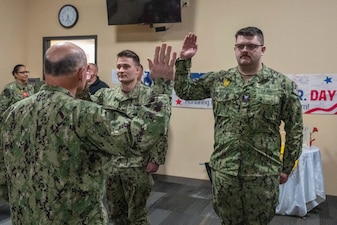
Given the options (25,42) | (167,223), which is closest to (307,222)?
(167,223)

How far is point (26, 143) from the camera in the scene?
119cm

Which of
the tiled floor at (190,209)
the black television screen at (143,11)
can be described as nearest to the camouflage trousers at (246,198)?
the tiled floor at (190,209)

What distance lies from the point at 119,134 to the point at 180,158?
3.53 metres

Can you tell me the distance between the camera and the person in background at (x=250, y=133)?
188 centimetres

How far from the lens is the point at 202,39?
14.3 ft

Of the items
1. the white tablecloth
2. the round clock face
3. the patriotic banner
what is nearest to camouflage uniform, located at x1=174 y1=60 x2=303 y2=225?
the white tablecloth

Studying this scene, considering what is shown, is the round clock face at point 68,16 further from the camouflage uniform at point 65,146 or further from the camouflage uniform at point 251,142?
the camouflage uniform at point 65,146

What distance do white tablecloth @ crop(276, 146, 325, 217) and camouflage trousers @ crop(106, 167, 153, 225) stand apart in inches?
68.7

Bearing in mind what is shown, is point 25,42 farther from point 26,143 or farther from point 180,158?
point 26,143

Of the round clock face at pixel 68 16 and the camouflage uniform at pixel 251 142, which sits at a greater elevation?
the round clock face at pixel 68 16

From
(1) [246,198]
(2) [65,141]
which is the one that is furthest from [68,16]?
(2) [65,141]

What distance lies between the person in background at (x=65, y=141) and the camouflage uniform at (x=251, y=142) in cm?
84

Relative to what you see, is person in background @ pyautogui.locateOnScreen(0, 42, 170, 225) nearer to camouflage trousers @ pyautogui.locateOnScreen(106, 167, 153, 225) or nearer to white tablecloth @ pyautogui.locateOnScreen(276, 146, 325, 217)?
camouflage trousers @ pyautogui.locateOnScreen(106, 167, 153, 225)

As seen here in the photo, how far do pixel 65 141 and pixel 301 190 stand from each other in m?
2.86
